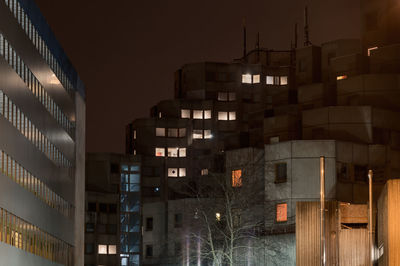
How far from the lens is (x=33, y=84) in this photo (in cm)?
6569

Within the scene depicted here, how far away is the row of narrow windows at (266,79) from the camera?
156250 millimetres

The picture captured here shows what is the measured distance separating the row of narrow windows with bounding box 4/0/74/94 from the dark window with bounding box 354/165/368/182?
30.0 m

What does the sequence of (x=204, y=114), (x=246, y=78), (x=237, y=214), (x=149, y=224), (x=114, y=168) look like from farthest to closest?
(x=246, y=78)
(x=204, y=114)
(x=114, y=168)
(x=149, y=224)
(x=237, y=214)

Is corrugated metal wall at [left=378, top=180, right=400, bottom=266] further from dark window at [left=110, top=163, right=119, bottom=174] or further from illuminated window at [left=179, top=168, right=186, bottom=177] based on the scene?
illuminated window at [left=179, top=168, right=186, bottom=177]

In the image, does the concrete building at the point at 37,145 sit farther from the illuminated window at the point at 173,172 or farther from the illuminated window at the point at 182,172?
the illuminated window at the point at 182,172

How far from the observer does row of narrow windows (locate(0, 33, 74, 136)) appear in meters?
55.1

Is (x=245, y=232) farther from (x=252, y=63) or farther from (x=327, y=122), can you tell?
(x=252, y=63)

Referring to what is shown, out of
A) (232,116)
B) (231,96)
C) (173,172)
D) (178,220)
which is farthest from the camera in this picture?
(231,96)

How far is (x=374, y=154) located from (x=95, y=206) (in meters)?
55.4

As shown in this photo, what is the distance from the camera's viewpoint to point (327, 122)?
93.8m

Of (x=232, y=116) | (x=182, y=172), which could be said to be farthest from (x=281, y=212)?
(x=232, y=116)

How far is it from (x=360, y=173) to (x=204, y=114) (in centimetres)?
6631

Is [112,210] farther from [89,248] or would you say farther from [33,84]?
[33,84]

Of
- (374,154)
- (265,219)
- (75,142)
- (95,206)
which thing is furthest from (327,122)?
(95,206)
